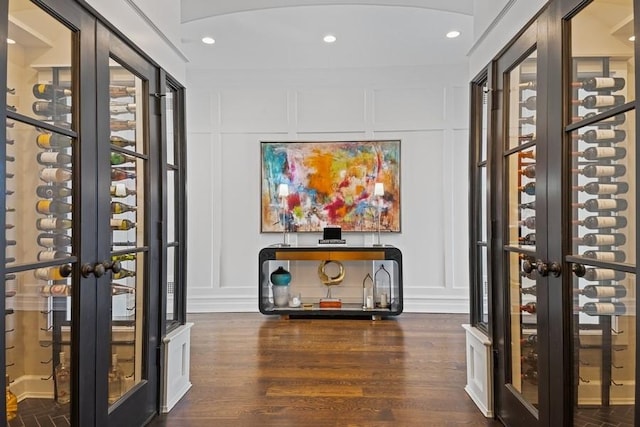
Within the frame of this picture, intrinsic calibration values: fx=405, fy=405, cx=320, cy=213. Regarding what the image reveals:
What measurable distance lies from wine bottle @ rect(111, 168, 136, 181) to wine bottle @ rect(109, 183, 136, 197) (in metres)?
0.04

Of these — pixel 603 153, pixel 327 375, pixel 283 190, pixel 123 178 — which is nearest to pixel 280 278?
pixel 283 190

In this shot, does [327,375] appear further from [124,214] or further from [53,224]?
[53,224]

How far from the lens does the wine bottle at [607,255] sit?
1.34 metres

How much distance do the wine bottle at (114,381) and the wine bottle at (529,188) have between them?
221cm

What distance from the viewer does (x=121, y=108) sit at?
82.5 inches

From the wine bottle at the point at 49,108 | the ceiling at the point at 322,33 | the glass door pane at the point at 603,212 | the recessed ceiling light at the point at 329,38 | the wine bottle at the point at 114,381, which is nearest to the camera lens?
the glass door pane at the point at 603,212

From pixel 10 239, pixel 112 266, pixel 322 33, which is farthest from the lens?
pixel 322 33

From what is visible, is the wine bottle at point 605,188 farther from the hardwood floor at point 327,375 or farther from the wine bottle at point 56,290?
the wine bottle at point 56,290

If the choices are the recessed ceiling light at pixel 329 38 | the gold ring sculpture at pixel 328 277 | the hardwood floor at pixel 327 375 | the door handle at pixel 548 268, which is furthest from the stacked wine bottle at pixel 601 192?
the gold ring sculpture at pixel 328 277

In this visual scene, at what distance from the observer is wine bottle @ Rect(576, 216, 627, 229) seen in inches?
53.2

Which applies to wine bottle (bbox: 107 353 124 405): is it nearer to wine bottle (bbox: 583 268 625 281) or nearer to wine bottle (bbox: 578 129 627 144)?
wine bottle (bbox: 583 268 625 281)

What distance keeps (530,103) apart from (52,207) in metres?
2.17

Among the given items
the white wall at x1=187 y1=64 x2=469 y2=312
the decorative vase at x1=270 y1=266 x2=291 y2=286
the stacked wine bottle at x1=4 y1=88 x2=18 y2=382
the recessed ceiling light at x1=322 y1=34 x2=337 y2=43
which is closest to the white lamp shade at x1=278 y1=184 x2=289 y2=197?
the white wall at x1=187 y1=64 x2=469 y2=312

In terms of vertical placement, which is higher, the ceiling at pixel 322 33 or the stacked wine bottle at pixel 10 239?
the ceiling at pixel 322 33
